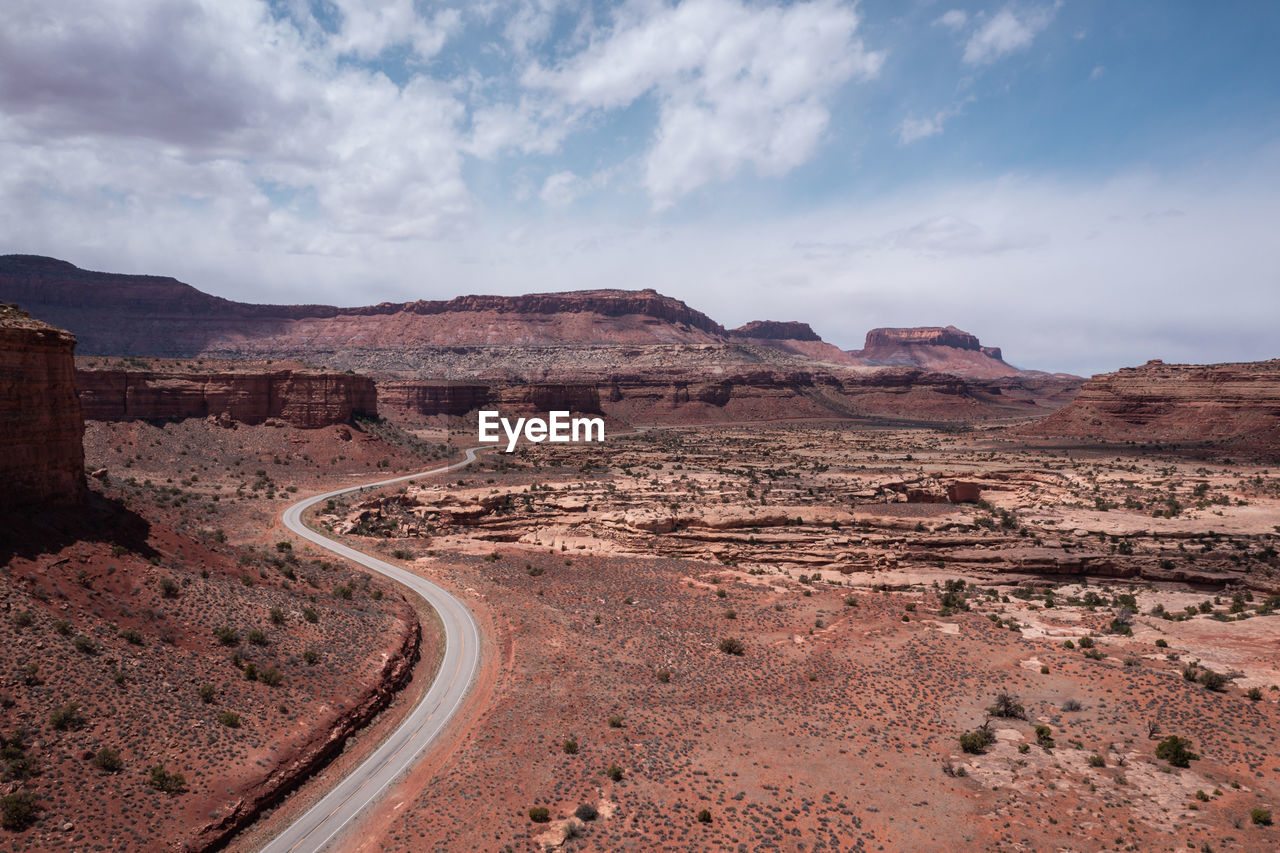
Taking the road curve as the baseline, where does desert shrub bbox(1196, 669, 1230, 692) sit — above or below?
above

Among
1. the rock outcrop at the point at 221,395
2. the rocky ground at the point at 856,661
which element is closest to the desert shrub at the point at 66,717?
the rocky ground at the point at 856,661

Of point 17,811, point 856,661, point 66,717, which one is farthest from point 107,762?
point 856,661

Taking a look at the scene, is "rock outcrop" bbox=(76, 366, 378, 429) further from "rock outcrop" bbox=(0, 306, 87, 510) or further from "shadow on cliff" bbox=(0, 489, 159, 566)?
"rock outcrop" bbox=(0, 306, 87, 510)

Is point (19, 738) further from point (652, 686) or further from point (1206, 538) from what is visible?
point (1206, 538)

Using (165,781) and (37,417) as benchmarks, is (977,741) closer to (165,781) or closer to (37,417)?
(165,781)

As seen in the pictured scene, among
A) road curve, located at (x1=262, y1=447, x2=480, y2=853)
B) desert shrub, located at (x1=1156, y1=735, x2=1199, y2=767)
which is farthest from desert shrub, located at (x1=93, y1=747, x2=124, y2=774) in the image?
desert shrub, located at (x1=1156, y1=735, x2=1199, y2=767)

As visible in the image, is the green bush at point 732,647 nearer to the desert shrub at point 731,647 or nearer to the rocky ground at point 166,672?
the desert shrub at point 731,647
